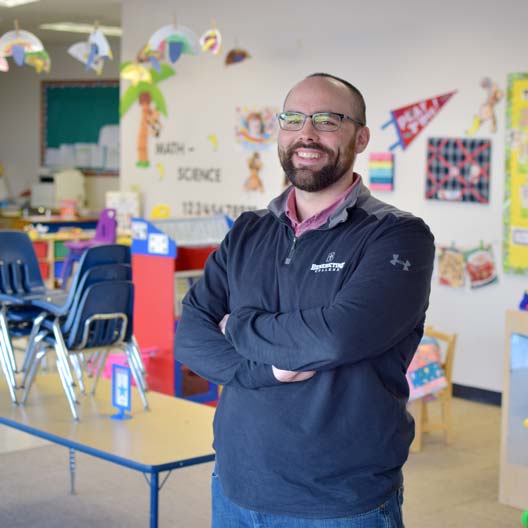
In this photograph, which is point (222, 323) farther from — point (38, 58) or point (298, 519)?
point (38, 58)

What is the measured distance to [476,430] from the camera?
6156mm

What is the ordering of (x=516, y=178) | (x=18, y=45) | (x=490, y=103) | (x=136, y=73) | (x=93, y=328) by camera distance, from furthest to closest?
(x=136, y=73), (x=18, y=45), (x=490, y=103), (x=516, y=178), (x=93, y=328)

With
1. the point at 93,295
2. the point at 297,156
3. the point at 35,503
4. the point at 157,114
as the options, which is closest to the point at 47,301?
the point at 93,295

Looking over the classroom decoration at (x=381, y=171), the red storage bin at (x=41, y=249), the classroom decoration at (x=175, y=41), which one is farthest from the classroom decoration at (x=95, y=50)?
the red storage bin at (x=41, y=249)

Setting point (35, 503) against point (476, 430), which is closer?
point (35, 503)

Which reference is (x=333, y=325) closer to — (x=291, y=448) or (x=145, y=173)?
(x=291, y=448)

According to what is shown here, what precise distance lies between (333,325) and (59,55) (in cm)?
1286

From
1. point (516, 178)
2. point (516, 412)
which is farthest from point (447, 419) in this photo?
point (516, 178)

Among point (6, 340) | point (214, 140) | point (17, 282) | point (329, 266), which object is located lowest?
point (6, 340)

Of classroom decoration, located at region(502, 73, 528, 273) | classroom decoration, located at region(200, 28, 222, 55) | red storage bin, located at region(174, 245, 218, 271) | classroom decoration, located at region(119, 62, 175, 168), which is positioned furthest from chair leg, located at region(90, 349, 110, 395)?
classroom decoration, located at region(119, 62, 175, 168)

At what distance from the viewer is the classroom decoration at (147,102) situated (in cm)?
953

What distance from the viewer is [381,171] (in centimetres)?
742

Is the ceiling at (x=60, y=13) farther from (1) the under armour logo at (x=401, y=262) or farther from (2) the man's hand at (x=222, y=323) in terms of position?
(1) the under armour logo at (x=401, y=262)

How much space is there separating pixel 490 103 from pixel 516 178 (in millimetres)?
549
